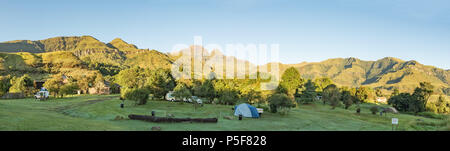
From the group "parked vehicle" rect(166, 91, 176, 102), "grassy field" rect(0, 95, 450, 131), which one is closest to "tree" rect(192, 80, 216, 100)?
"parked vehicle" rect(166, 91, 176, 102)

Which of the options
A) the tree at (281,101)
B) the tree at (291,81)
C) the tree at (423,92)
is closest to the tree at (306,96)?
the tree at (291,81)

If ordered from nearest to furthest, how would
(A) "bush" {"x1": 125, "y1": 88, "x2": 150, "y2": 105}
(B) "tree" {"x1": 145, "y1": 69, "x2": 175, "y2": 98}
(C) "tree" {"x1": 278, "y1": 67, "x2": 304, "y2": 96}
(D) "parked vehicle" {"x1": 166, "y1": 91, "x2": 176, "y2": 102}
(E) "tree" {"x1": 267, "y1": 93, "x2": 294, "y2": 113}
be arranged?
(E) "tree" {"x1": 267, "y1": 93, "x2": 294, "y2": 113} < (A) "bush" {"x1": 125, "y1": 88, "x2": 150, "y2": 105} < (B) "tree" {"x1": 145, "y1": 69, "x2": 175, "y2": 98} < (D) "parked vehicle" {"x1": 166, "y1": 91, "x2": 176, "y2": 102} < (C) "tree" {"x1": 278, "y1": 67, "x2": 304, "y2": 96}

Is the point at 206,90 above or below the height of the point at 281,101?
above

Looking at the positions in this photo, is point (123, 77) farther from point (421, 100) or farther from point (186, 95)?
point (421, 100)

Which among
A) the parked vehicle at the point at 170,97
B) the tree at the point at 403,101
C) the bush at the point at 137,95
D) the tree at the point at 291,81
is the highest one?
the tree at the point at 291,81

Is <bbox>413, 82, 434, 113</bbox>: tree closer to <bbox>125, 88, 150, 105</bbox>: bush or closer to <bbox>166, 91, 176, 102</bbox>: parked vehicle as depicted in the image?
<bbox>166, 91, 176, 102</bbox>: parked vehicle

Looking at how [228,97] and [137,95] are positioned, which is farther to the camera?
[228,97]

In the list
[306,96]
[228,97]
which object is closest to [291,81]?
[306,96]

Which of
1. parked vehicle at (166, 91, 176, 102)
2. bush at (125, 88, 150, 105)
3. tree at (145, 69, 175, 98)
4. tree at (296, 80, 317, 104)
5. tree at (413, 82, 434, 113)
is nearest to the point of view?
bush at (125, 88, 150, 105)

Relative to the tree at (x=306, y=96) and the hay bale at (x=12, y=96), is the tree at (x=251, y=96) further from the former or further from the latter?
the hay bale at (x=12, y=96)

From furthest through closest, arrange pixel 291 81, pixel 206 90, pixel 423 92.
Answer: pixel 291 81 < pixel 423 92 < pixel 206 90

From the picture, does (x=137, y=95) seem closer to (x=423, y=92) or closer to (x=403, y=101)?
(x=403, y=101)
